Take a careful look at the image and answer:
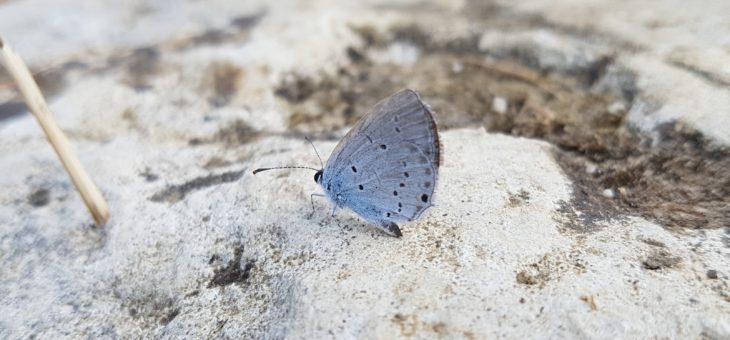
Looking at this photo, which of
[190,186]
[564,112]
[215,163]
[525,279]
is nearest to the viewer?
[525,279]

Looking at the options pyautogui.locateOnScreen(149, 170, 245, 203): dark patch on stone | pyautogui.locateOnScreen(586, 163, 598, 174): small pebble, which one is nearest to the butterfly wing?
pyautogui.locateOnScreen(149, 170, 245, 203): dark patch on stone

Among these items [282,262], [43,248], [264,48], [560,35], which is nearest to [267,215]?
[282,262]

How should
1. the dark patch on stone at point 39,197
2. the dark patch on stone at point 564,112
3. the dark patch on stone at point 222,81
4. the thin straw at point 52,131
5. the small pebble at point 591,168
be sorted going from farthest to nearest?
the dark patch on stone at point 222,81
the dark patch on stone at point 39,197
the small pebble at point 591,168
the dark patch on stone at point 564,112
the thin straw at point 52,131

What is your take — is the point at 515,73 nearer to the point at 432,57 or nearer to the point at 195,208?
the point at 432,57

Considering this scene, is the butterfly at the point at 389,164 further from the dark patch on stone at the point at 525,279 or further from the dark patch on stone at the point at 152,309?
the dark patch on stone at the point at 152,309

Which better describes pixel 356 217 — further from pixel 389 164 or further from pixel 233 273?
pixel 233 273

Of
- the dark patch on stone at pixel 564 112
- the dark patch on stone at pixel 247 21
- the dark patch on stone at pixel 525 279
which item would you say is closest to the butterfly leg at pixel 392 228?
the dark patch on stone at pixel 525 279

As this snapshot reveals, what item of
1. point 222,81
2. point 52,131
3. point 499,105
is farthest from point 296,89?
point 52,131
